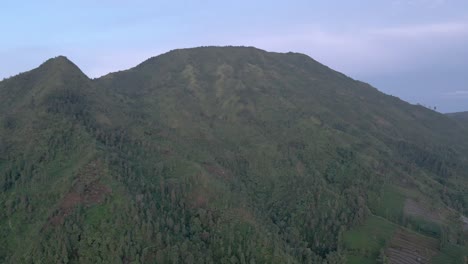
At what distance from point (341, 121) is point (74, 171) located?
85599 mm

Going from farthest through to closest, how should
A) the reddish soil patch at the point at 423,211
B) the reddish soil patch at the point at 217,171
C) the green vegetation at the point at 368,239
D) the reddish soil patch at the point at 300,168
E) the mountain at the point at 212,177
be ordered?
the reddish soil patch at the point at 300,168
the reddish soil patch at the point at 217,171
the reddish soil patch at the point at 423,211
the green vegetation at the point at 368,239
the mountain at the point at 212,177

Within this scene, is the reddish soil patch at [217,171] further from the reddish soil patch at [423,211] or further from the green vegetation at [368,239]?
the reddish soil patch at [423,211]

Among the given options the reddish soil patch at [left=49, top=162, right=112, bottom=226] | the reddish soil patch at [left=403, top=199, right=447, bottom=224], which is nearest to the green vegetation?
the reddish soil patch at [left=403, top=199, right=447, bottom=224]

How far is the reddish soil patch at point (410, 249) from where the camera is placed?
91625 mm

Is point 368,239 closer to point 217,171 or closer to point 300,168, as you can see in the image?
point 300,168

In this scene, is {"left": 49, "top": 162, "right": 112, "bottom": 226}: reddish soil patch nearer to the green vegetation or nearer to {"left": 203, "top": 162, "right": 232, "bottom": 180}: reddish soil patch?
{"left": 203, "top": 162, "right": 232, "bottom": 180}: reddish soil patch

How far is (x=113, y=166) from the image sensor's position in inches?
3639

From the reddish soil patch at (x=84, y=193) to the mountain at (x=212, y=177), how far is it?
24 cm

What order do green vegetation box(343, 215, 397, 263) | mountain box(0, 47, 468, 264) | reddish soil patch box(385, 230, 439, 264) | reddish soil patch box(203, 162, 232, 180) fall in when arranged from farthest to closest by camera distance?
1. reddish soil patch box(203, 162, 232, 180)
2. green vegetation box(343, 215, 397, 263)
3. reddish soil patch box(385, 230, 439, 264)
4. mountain box(0, 47, 468, 264)

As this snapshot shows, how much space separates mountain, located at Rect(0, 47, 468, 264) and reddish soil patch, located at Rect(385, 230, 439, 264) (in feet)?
0.91

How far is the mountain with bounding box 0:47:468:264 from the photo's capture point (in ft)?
270

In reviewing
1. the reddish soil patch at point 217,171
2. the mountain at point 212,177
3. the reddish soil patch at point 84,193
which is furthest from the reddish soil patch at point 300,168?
the reddish soil patch at point 84,193

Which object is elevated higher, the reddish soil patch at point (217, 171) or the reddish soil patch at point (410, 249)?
the reddish soil patch at point (217, 171)

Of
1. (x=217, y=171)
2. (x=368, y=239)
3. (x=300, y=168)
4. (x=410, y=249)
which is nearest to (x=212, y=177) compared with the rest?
(x=217, y=171)
